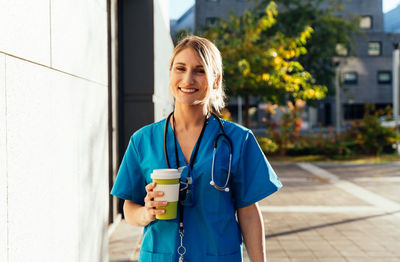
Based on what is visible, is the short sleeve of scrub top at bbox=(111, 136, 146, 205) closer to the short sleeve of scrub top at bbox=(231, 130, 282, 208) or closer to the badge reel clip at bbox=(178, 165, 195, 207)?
the badge reel clip at bbox=(178, 165, 195, 207)

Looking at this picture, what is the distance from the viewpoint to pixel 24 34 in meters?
2.11

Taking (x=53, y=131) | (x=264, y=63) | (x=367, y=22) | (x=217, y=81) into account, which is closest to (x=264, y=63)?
(x=264, y=63)

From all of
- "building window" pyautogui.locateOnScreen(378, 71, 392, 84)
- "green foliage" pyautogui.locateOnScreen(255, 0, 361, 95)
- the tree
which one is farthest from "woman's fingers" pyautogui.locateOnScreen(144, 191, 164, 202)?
"building window" pyautogui.locateOnScreen(378, 71, 392, 84)

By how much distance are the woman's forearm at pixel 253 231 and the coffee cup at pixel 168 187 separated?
15.7 inches

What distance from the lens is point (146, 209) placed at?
1976mm

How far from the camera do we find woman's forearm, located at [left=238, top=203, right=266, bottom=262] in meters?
2.16

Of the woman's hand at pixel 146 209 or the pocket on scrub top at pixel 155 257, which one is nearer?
the woman's hand at pixel 146 209

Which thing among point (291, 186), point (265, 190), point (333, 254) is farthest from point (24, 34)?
point (291, 186)

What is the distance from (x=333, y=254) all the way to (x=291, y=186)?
5624 mm

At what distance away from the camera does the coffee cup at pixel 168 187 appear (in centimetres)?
187

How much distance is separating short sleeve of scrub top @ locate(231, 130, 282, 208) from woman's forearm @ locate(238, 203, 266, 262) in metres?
0.05

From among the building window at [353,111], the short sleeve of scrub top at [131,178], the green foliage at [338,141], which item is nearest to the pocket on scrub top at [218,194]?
the short sleeve of scrub top at [131,178]

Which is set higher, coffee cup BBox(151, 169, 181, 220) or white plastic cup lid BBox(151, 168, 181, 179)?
white plastic cup lid BBox(151, 168, 181, 179)

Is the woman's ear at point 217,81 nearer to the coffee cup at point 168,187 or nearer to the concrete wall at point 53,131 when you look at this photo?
the coffee cup at point 168,187
